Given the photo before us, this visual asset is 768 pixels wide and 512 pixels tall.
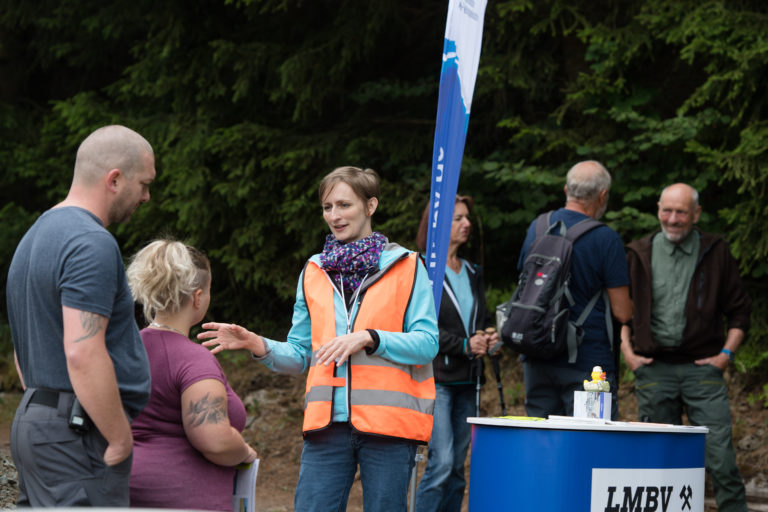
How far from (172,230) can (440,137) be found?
6785 millimetres

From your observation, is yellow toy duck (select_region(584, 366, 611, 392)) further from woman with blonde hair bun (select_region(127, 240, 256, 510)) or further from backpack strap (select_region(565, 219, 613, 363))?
woman with blonde hair bun (select_region(127, 240, 256, 510))

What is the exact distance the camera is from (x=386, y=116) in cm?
1098

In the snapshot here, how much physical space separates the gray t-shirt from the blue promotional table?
71.2 inches

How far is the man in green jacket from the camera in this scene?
5.63 m

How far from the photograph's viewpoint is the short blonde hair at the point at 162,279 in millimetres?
3047

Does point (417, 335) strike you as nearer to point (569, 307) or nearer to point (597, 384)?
point (597, 384)

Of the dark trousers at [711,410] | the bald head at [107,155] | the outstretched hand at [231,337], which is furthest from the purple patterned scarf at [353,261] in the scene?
the dark trousers at [711,410]

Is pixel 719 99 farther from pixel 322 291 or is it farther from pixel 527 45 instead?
pixel 322 291

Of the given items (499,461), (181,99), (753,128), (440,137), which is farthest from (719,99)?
(181,99)

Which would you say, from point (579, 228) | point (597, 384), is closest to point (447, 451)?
point (597, 384)

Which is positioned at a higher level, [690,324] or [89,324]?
[690,324]

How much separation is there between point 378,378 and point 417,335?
0.73 ft

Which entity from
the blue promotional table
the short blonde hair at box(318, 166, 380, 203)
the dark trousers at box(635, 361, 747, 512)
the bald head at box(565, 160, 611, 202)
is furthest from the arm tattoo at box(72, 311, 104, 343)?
the dark trousers at box(635, 361, 747, 512)

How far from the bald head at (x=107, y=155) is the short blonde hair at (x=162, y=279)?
0.40m
